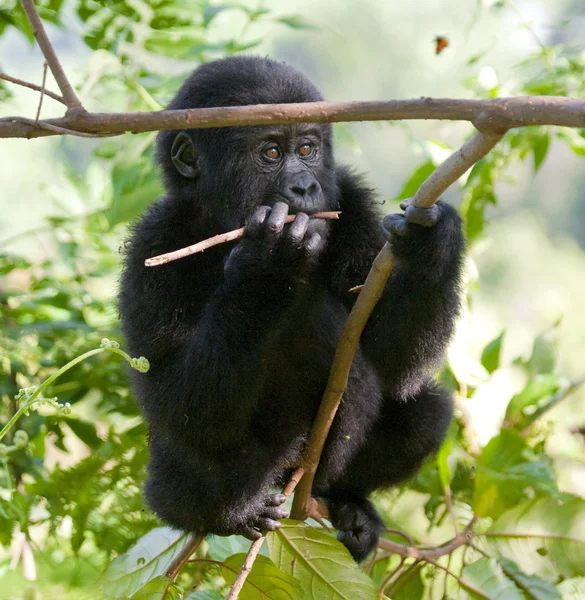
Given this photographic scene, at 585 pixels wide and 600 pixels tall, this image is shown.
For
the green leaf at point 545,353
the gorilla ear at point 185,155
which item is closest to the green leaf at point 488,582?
the green leaf at point 545,353

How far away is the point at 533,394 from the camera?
3.96 metres

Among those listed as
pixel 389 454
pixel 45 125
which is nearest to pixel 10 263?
pixel 389 454

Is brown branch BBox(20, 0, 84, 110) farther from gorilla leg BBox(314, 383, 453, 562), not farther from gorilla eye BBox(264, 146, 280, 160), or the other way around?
gorilla leg BBox(314, 383, 453, 562)

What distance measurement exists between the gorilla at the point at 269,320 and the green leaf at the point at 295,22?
0.91 m

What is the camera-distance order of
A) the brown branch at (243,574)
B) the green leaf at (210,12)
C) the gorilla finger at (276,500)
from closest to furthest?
the brown branch at (243,574) < the gorilla finger at (276,500) < the green leaf at (210,12)

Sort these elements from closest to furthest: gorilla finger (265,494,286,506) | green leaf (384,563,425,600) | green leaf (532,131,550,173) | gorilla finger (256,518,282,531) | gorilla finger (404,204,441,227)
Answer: gorilla finger (404,204,441,227), gorilla finger (256,518,282,531), gorilla finger (265,494,286,506), green leaf (384,563,425,600), green leaf (532,131,550,173)

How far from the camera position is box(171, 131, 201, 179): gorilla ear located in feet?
10.5

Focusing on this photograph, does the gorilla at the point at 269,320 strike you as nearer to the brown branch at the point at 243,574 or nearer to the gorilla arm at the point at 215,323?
the gorilla arm at the point at 215,323

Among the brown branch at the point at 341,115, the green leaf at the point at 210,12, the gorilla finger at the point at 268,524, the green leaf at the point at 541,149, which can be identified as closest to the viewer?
the brown branch at the point at 341,115

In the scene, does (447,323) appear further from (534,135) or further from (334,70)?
(334,70)

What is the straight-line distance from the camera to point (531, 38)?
4203 mm

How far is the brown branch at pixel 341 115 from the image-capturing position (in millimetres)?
1468

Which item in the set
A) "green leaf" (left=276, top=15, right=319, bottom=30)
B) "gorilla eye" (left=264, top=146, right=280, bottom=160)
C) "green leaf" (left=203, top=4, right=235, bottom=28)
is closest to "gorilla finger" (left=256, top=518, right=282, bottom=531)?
"gorilla eye" (left=264, top=146, right=280, bottom=160)

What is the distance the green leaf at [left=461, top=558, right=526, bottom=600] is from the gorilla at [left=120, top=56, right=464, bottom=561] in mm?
398
